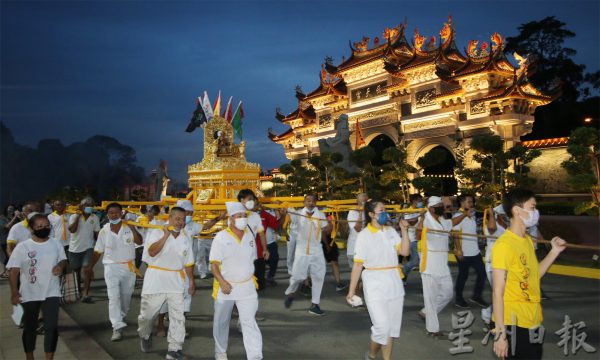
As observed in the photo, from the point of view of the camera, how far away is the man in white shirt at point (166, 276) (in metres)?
5.64

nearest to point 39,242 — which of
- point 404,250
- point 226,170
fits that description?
point 404,250

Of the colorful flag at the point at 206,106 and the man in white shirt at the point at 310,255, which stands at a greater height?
the colorful flag at the point at 206,106

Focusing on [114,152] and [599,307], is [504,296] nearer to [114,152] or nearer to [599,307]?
[599,307]

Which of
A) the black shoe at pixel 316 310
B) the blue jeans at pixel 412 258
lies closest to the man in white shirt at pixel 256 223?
the black shoe at pixel 316 310

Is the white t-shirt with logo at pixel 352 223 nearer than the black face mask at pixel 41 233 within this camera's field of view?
No

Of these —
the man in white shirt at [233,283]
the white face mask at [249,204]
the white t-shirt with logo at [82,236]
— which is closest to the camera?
the man in white shirt at [233,283]

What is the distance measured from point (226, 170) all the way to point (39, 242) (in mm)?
9527

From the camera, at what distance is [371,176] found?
22.2 meters

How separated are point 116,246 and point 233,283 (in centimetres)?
265

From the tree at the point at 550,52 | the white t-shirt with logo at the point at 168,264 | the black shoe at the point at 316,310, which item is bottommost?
the black shoe at the point at 316,310

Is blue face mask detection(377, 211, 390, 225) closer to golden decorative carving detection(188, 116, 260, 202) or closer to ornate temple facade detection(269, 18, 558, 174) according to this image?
golden decorative carving detection(188, 116, 260, 202)

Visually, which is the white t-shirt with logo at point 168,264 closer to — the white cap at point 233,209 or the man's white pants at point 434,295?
the white cap at point 233,209

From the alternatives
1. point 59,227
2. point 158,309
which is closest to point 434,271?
point 158,309

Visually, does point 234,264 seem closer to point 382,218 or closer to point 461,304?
point 382,218
